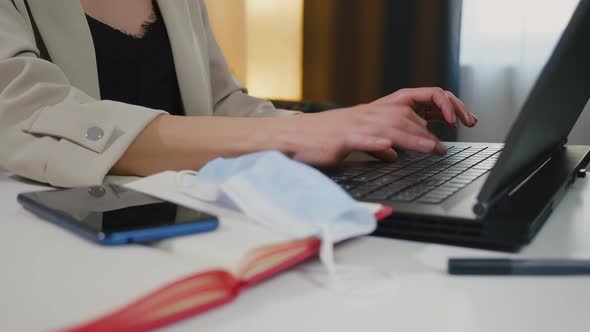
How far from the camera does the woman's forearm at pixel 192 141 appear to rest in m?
0.61

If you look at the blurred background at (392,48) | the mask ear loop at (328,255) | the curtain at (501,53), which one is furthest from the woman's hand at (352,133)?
the curtain at (501,53)

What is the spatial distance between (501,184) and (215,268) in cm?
24

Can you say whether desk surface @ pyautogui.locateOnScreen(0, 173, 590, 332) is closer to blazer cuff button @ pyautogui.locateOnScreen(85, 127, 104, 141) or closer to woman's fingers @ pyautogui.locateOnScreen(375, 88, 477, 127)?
blazer cuff button @ pyautogui.locateOnScreen(85, 127, 104, 141)

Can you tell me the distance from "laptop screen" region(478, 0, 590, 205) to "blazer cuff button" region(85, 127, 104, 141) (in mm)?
409

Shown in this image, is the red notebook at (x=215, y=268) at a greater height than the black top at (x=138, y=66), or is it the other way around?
the black top at (x=138, y=66)

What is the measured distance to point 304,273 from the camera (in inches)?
13.9

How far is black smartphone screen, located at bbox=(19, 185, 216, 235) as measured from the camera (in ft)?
1.24

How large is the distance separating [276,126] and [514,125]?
0.91 ft

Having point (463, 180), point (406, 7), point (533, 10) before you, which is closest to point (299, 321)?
point (463, 180)

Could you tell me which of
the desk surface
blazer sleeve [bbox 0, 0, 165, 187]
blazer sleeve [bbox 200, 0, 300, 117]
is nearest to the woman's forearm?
blazer sleeve [bbox 0, 0, 165, 187]

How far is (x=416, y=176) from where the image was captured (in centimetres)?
59

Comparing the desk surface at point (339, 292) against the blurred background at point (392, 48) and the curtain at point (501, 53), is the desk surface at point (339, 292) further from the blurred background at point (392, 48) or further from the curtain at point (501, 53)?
the curtain at point (501, 53)

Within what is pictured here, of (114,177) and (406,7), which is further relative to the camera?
(406,7)

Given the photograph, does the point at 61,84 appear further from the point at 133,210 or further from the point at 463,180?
the point at 463,180
